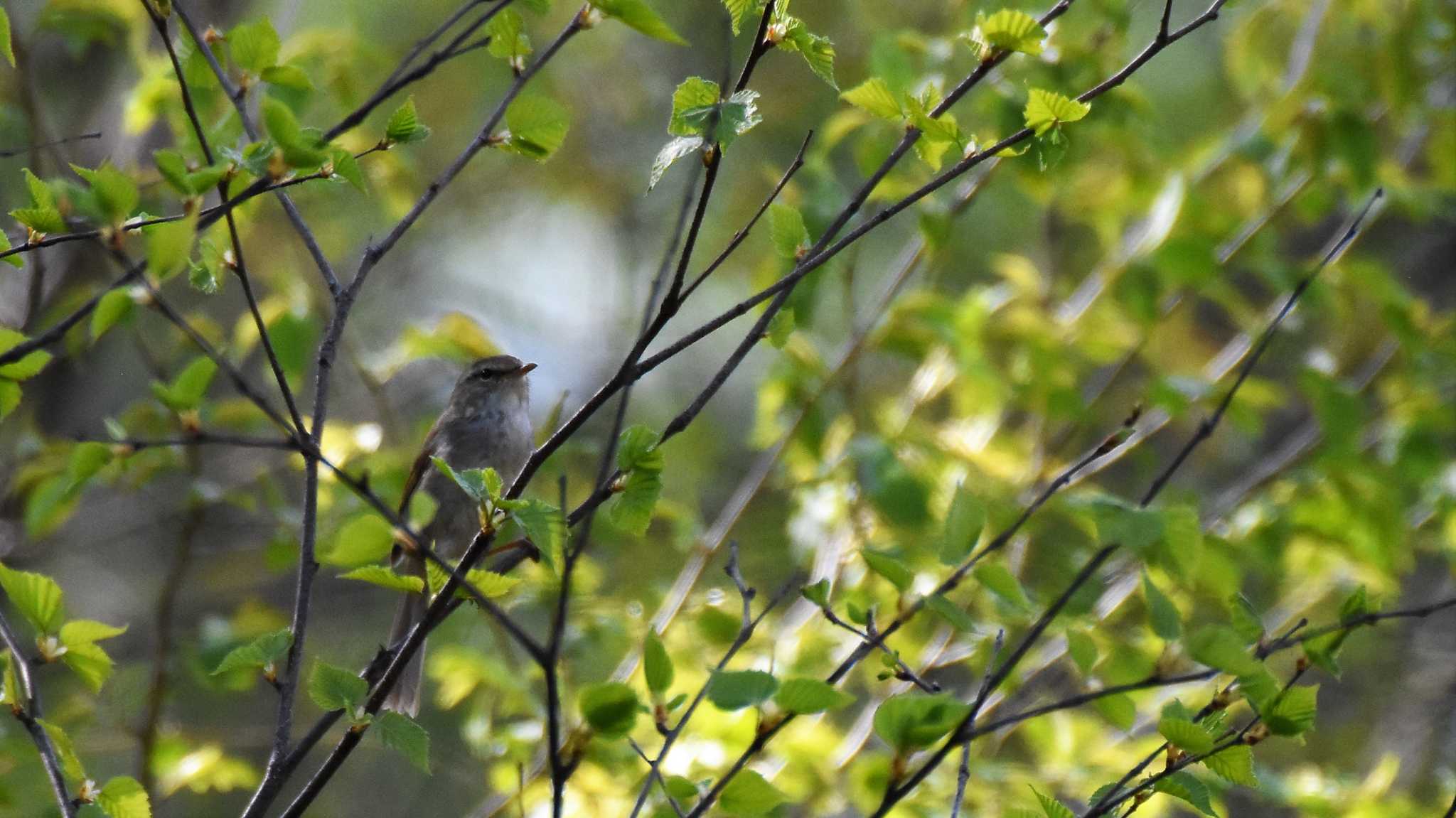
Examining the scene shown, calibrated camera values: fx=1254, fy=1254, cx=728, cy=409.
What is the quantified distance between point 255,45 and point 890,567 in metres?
1.60

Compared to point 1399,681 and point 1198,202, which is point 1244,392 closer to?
point 1198,202

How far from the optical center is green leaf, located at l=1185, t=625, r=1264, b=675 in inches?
85.0

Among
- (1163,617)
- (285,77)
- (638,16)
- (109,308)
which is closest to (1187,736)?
(1163,617)

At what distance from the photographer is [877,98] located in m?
2.24

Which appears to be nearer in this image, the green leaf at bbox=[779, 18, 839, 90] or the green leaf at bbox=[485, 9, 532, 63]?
the green leaf at bbox=[779, 18, 839, 90]

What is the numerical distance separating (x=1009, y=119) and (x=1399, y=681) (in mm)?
4056

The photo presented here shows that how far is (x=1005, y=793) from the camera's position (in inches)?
150

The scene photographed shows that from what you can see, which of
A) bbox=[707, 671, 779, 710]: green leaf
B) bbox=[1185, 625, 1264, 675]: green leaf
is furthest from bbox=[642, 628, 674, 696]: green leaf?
bbox=[1185, 625, 1264, 675]: green leaf

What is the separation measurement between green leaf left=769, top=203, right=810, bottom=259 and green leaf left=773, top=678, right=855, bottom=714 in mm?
856

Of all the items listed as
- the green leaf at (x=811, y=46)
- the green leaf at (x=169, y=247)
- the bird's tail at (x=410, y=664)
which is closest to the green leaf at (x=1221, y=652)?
the green leaf at (x=811, y=46)

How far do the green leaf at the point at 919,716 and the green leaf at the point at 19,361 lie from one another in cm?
166

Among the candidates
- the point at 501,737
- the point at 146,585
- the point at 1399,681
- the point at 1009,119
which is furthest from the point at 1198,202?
the point at 146,585

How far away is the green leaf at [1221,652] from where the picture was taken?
216 centimetres

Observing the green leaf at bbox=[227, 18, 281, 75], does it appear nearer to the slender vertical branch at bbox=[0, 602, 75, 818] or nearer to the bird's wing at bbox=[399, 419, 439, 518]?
the slender vertical branch at bbox=[0, 602, 75, 818]
